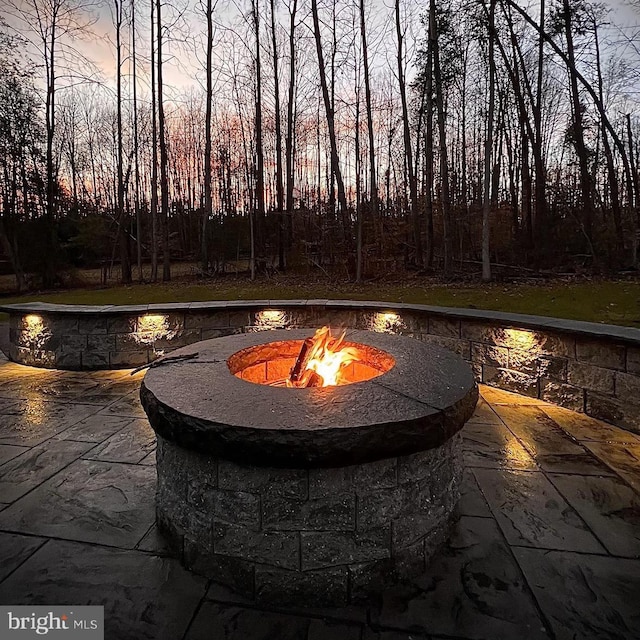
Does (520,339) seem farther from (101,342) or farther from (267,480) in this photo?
(101,342)

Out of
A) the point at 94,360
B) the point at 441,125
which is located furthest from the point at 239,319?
the point at 441,125

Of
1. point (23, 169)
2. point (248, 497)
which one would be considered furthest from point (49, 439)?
point (23, 169)

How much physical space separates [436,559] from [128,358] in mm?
4402

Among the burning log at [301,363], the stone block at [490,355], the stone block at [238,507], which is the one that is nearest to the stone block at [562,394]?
the stone block at [490,355]

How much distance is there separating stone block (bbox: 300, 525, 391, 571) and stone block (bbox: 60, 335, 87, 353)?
443 cm

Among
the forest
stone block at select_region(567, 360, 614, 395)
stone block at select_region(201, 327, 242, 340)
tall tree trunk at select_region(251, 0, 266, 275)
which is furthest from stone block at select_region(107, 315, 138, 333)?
tall tree trunk at select_region(251, 0, 266, 275)

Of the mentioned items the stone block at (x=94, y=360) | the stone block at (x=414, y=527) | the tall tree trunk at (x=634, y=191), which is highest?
the tall tree trunk at (x=634, y=191)

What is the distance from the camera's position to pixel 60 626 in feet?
4.56

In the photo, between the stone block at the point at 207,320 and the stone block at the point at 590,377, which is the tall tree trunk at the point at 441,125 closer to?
the stone block at the point at 207,320

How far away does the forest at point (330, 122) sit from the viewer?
36.9ft

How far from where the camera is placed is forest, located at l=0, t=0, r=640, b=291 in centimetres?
1124

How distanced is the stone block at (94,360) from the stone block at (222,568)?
388 centimetres

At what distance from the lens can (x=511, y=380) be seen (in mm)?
3867

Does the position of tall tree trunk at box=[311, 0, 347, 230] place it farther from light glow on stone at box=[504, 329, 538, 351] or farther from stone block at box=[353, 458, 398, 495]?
stone block at box=[353, 458, 398, 495]
